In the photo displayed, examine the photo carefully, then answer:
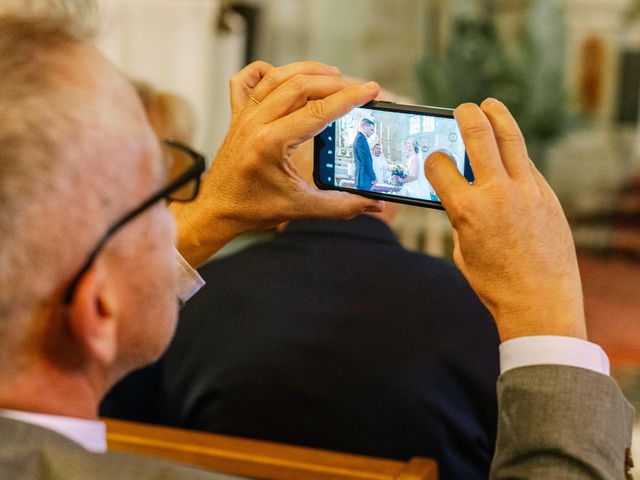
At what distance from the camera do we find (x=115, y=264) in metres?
0.73

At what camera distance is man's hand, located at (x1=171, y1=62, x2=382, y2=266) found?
1064 millimetres

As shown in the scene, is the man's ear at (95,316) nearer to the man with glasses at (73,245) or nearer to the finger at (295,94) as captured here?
the man with glasses at (73,245)

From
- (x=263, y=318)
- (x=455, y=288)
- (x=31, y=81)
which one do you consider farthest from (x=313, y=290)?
(x=31, y=81)

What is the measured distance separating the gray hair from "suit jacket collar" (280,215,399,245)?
97cm

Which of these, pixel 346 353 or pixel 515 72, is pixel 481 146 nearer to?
pixel 346 353

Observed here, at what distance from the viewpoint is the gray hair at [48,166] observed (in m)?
0.67

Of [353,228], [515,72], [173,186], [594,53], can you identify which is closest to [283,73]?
[173,186]

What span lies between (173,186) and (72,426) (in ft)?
0.68

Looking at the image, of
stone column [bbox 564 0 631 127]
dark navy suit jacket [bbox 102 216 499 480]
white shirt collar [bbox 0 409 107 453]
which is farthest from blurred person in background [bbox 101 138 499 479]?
stone column [bbox 564 0 631 127]

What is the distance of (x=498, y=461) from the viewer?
79 centimetres

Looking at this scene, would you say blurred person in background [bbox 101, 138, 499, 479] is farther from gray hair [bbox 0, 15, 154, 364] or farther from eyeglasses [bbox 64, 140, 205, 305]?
gray hair [bbox 0, 15, 154, 364]

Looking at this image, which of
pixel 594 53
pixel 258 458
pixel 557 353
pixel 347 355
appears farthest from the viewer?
pixel 594 53

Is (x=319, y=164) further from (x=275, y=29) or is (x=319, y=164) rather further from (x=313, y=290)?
Result: (x=275, y=29)

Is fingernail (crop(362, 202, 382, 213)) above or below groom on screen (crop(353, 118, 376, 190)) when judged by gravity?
below
